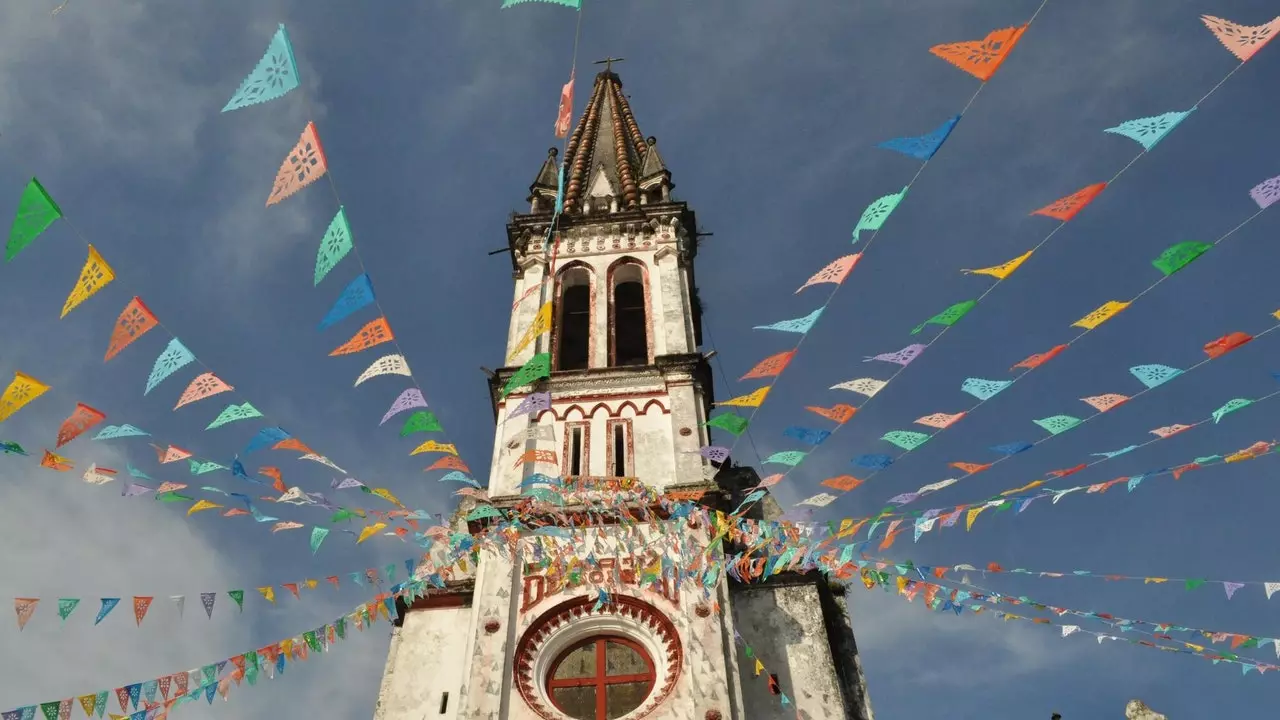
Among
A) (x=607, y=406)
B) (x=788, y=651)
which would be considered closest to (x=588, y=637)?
(x=788, y=651)

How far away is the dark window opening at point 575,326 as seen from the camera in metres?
21.1

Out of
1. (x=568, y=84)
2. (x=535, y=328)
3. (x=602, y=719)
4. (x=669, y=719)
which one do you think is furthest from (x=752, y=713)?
(x=568, y=84)

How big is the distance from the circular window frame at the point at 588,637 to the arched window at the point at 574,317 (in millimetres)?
8070

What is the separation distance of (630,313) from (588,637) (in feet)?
35.8

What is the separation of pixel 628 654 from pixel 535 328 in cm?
508

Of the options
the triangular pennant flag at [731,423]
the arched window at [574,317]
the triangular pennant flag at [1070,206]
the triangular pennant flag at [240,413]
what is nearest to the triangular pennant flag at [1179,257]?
the triangular pennant flag at [1070,206]

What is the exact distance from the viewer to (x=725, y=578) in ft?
43.3

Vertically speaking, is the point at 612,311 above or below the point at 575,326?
below

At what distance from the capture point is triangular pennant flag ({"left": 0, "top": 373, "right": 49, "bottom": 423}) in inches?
372

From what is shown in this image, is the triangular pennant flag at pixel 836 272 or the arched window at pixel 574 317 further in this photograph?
the arched window at pixel 574 317

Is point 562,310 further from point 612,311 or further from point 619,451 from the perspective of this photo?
point 619,451

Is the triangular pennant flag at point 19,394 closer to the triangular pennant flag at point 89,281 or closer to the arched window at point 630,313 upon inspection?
the triangular pennant flag at point 89,281

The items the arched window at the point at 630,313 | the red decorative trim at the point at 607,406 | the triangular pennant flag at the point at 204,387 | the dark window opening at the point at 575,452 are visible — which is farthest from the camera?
the arched window at the point at 630,313

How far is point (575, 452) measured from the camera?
16.5 m
